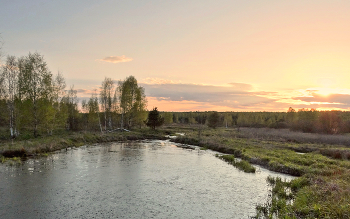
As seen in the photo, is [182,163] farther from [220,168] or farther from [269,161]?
[269,161]

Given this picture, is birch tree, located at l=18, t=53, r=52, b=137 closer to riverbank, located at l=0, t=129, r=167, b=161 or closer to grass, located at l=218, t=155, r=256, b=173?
riverbank, located at l=0, t=129, r=167, b=161

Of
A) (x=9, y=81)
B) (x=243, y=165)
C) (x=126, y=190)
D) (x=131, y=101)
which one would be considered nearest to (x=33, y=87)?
(x=9, y=81)

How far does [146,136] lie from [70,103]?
27624mm

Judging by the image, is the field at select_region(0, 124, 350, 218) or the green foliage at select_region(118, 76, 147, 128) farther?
the green foliage at select_region(118, 76, 147, 128)

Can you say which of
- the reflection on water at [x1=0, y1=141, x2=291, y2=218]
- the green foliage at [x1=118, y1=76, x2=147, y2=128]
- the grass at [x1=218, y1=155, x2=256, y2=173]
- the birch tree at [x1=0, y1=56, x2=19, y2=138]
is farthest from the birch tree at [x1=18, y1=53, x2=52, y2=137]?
the grass at [x1=218, y1=155, x2=256, y2=173]

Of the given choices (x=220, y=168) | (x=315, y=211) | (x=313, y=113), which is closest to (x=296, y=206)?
(x=315, y=211)

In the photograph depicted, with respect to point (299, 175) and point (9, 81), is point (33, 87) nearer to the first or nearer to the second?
point (9, 81)

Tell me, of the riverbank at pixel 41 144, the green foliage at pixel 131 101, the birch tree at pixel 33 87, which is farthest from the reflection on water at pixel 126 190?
the green foliage at pixel 131 101

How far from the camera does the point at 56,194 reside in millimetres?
12875

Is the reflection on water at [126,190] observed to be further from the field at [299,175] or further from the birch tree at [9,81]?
the birch tree at [9,81]

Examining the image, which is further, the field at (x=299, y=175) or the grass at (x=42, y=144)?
the grass at (x=42, y=144)

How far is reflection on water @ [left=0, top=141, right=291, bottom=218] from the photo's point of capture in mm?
10914

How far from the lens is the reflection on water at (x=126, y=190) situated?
35.8ft

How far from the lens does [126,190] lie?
1413 centimetres
